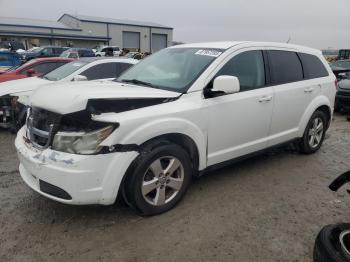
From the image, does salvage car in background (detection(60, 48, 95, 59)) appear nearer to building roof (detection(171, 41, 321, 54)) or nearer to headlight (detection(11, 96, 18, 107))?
headlight (detection(11, 96, 18, 107))

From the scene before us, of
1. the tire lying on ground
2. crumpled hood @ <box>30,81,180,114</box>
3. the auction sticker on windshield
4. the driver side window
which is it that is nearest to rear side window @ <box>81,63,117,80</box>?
the auction sticker on windshield

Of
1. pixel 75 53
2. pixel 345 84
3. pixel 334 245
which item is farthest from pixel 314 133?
pixel 75 53

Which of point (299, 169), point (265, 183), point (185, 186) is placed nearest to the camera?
point (185, 186)

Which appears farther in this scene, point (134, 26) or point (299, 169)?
point (134, 26)

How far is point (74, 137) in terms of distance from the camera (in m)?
3.07

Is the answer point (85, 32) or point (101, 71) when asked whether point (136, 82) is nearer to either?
point (101, 71)

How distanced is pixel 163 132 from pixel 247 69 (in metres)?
1.58

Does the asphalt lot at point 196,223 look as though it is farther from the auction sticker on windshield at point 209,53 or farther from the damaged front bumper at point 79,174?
the auction sticker on windshield at point 209,53

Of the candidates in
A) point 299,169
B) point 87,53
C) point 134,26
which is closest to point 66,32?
point 134,26

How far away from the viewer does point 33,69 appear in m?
8.41

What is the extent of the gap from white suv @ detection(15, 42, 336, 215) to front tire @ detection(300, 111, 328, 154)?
377 millimetres

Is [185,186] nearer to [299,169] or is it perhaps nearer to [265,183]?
[265,183]

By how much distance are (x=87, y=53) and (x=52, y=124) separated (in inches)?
1021

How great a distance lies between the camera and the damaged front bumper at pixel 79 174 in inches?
118
